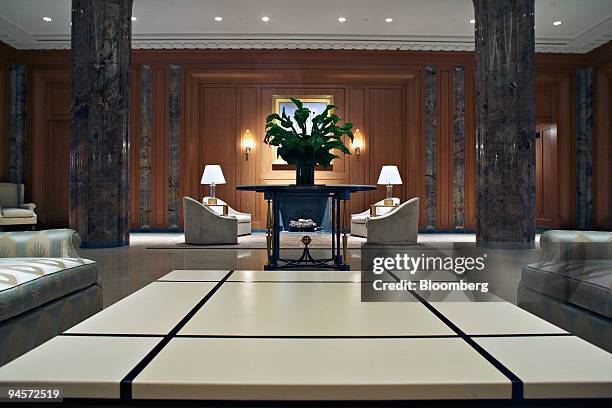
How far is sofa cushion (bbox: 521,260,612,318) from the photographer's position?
168 cm

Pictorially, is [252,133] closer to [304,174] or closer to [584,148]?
[304,174]

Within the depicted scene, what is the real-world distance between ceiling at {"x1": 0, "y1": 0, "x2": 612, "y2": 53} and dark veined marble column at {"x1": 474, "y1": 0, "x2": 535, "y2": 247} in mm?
1993

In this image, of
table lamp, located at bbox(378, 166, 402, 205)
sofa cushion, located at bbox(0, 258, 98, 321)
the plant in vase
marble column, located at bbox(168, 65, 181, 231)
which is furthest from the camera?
marble column, located at bbox(168, 65, 181, 231)

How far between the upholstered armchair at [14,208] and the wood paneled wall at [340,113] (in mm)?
487

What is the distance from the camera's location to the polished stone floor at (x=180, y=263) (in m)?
3.40

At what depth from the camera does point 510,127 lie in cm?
578

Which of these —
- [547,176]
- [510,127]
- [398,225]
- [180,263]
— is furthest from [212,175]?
[547,176]

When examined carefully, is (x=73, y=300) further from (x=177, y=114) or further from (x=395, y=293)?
(x=177, y=114)

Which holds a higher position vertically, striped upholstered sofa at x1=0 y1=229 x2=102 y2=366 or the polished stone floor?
striped upholstered sofa at x1=0 y1=229 x2=102 y2=366

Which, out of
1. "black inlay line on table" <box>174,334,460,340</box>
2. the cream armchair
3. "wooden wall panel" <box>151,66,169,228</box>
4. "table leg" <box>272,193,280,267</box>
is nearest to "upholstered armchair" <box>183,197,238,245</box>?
the cream armchair

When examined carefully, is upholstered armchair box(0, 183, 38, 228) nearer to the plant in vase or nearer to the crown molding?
the crown molding

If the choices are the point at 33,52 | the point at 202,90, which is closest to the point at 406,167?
the point at 202,90

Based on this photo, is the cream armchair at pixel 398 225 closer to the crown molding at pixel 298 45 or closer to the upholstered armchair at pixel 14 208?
the crown molding at pixel 298 45

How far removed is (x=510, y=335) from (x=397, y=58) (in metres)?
Result: 9.24
